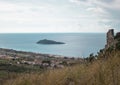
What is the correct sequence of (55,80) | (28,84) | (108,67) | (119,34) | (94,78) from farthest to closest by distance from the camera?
(119,34)
(28,84)
(55,80)
(108,67)
(94,78)

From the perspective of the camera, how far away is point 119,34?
43.3ft

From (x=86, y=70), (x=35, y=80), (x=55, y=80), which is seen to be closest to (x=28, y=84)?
(x=35, y=80)

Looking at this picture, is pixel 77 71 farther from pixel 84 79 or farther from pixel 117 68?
pixel 117 68

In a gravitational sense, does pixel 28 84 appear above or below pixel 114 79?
below

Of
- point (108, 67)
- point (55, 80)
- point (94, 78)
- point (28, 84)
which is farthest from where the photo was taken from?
point (28, 84)

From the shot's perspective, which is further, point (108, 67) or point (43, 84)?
point (43, 84)

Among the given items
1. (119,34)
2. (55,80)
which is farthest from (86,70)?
(119,34)

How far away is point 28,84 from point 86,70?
5.14 ft

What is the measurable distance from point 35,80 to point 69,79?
109 cm

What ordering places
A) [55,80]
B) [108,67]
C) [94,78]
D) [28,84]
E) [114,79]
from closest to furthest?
[114,79] < [94,78] < [108,67] < [55,80] < [28,84]

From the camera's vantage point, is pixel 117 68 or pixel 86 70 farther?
pixel 86 70

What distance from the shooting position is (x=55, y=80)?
7.02 m

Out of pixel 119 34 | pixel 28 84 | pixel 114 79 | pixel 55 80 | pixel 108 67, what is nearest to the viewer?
pixel 114 79

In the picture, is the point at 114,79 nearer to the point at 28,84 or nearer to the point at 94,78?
the point at 94,78
